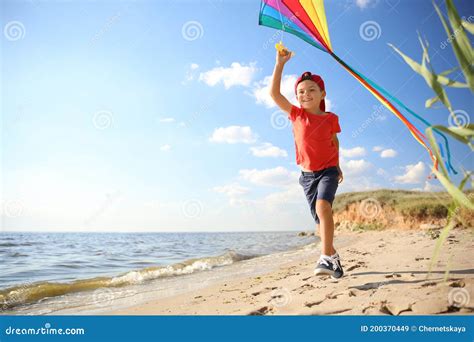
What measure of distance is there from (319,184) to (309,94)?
0.74 meters

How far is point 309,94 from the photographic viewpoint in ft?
10.0

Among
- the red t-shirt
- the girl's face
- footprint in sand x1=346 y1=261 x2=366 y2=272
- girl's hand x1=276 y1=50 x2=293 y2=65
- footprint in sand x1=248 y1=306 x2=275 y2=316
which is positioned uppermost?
girl's hand x1=276 y1=50 x2=293 y2=65

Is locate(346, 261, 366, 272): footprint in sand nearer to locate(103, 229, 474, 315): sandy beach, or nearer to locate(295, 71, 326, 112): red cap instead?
locate(103, 229, 474, 315): sandy beach

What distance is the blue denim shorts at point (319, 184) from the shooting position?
2854 millimetres

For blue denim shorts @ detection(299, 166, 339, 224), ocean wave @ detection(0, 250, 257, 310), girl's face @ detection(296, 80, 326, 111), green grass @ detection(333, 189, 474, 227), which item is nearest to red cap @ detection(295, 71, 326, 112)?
girl's face @ detection(296, 80, 326, 111)

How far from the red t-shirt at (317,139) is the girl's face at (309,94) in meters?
0.09

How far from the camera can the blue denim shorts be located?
9.36ft

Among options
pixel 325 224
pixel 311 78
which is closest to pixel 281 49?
pixel 311 78

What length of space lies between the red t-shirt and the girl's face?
0.30 feet

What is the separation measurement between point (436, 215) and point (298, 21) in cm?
826

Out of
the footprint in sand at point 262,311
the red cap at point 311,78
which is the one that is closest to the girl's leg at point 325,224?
the footprint in sand at point 262,311
